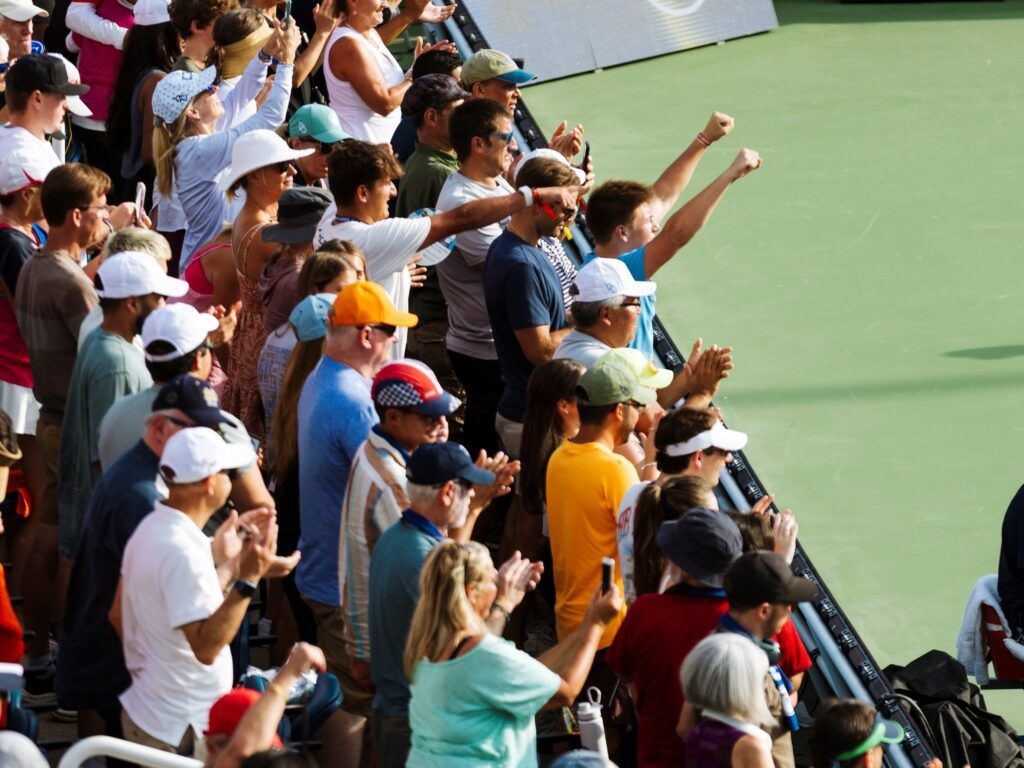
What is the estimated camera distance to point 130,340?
18.3 feet

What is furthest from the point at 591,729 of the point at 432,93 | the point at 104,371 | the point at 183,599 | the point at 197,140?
the point at 197,140

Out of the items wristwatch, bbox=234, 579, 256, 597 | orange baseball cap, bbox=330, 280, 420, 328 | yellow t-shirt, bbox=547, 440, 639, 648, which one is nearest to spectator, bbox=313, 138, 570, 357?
orange baseball cap, bbox=330, 280, 420, 328

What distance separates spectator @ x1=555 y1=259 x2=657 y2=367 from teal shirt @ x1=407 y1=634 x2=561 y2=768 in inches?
80.7

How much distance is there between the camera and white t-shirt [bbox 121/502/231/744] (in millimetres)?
4488

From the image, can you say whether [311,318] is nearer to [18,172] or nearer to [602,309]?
[602,309]

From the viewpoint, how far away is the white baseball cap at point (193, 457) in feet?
14.9

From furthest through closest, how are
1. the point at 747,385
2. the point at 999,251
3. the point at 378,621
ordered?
the point at 999,251 → the point at 747,385 → the point at 378,621

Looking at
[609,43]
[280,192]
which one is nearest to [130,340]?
[280,192]

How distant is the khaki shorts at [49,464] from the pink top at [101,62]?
370cm

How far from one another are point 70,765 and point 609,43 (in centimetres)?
1144

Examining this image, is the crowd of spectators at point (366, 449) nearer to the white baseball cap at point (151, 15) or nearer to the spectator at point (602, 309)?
the spectator at point (602, 309)

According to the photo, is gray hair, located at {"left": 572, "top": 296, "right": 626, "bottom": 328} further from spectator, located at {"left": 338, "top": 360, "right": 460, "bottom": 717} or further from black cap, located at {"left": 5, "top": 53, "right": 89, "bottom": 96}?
black cap, located at {"left": 5, "top": 53, "right": 89, "bottom": 96}

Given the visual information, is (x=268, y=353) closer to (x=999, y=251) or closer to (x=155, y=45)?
(x=155, y=45)

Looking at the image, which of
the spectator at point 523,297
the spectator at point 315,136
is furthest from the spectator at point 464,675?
the spectator at point 315,136
